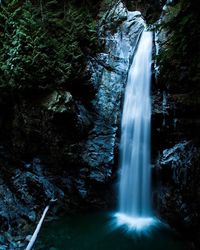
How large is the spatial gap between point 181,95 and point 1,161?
5.89 m

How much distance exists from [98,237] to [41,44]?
19.9 ft

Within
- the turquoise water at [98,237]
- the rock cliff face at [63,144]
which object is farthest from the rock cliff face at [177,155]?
the rock cliff face at [63,144]

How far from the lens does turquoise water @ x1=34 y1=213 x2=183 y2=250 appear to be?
678 cm

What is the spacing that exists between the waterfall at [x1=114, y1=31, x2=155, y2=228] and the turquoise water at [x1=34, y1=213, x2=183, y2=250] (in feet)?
1.95

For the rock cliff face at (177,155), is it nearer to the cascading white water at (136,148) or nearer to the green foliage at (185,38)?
the cascading white water at (136,148)

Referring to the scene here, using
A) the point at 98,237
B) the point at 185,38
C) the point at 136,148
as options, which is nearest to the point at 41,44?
the point at 136,148

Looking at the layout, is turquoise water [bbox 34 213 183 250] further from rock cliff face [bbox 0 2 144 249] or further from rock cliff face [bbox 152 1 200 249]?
rock cliff face [bbox 0 2 144 249]

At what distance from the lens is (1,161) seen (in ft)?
28.3

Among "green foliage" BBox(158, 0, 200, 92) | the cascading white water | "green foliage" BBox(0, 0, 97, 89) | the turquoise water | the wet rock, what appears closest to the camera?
"green foliage" BBox(158, 0, 200, 92)

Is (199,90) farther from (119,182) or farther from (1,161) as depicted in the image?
(1,161)

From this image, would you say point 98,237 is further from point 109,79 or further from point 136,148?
point 109,79

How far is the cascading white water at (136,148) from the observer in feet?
27.7

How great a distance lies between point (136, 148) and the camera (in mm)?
8781

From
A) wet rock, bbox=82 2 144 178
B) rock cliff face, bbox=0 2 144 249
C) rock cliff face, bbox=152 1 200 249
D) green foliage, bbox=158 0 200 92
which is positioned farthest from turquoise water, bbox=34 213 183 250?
green foliage, bbox=158 0 200 92
